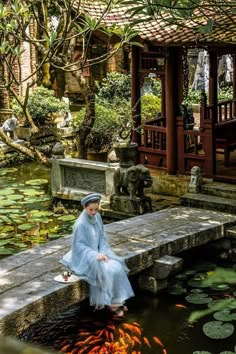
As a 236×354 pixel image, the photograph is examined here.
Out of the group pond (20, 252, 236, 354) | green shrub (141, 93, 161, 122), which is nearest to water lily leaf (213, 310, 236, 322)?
pond (20, 252, 236, 354)

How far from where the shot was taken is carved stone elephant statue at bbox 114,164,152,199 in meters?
9.59

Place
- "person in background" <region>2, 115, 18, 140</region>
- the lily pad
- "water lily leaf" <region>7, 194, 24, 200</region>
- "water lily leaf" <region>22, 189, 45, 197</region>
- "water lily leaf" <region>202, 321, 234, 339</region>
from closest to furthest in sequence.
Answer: "water lily leaf" <region>202, 321, 234, 339</region>
the lily pad
"water lily leaf" <region>7, 194, 24, 200</region>
"water lily leaf" <region>22, 189, 45, 197</region>
"person in background" <region>2, 115, 18, 140</region>

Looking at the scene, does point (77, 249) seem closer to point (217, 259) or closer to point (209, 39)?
point (217, 259)

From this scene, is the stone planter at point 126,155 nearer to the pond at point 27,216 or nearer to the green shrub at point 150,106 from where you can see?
the pond at point 27,216

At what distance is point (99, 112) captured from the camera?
1561 cm

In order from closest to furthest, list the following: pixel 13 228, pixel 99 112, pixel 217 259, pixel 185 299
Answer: pixel 185 299, pixel 217 259, pixel 13 228, pixel 99 112

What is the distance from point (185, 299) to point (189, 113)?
7.07 meters

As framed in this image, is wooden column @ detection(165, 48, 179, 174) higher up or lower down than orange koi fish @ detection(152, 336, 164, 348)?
higher up

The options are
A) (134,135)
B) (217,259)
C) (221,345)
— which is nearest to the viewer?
(221,345)

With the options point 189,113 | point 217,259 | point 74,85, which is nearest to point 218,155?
point 189,113

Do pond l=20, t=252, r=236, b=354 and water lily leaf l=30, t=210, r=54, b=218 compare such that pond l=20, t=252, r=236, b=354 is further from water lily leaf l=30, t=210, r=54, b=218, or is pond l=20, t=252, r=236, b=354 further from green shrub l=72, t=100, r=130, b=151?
green shrub l=72, t=100, r=130, b=151

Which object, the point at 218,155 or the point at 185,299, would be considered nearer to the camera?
the point at 185,299

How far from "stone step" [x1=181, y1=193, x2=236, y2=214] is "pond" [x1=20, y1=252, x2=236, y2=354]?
84.6 inches

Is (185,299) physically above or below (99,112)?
below
